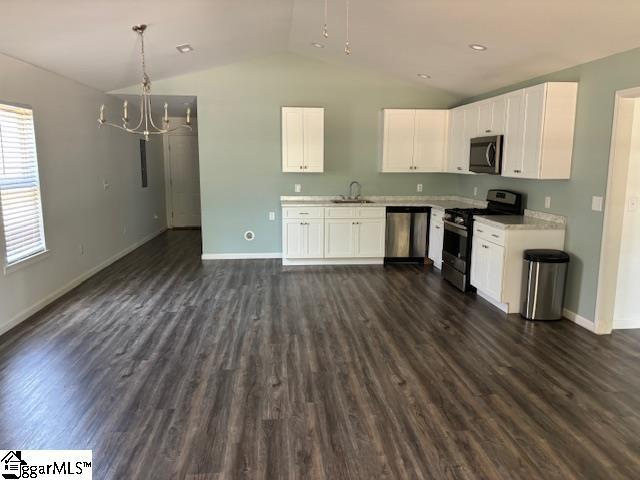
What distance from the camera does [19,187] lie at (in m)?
4.36

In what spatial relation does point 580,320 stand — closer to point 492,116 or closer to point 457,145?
point 492,116

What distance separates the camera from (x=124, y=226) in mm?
7434

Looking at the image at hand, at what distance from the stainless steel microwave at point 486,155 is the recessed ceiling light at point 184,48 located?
3670mm

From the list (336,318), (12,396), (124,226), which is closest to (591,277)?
(336,318)

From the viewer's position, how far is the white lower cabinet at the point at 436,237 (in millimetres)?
6312

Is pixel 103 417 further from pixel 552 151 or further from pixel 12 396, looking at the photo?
pixel 552 151

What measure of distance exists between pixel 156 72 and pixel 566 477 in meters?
6.21

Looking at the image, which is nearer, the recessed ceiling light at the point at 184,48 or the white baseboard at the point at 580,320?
the white baseboard at the point at 580,320

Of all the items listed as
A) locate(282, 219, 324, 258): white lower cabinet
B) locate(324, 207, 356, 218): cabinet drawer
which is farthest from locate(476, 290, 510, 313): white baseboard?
locate(282, 219, 324, 258): white lower cabinet

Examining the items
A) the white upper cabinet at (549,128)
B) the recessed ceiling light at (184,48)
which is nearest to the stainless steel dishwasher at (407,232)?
the white upper cabinet at (549,128)

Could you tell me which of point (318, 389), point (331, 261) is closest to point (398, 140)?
point (331, 261)

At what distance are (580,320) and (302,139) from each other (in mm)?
4253

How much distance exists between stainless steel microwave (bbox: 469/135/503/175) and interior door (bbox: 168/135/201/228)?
644 cm

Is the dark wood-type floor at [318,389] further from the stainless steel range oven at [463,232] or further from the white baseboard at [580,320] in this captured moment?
the stainless steel range oven at [463,232]
